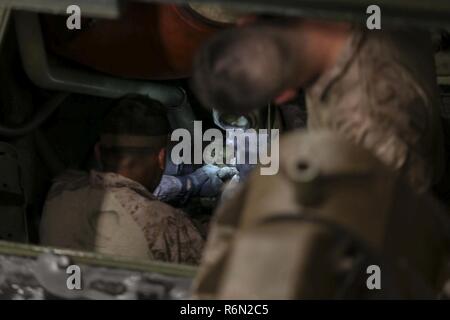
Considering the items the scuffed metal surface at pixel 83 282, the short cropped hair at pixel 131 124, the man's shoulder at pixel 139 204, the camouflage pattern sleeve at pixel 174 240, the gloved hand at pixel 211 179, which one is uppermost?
the short cropped hair at pixel 131 124

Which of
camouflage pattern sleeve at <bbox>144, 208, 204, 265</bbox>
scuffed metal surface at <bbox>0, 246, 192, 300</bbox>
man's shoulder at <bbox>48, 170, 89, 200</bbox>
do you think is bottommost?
scuffed metal surface at <bbox>0, 246, 192, 300</bbox>

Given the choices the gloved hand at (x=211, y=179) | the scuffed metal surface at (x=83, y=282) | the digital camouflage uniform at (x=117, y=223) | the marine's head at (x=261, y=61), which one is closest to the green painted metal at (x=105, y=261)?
the scuffed metal surface at (x=83, y=282)

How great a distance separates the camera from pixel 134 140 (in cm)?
196

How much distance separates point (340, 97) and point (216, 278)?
35cm

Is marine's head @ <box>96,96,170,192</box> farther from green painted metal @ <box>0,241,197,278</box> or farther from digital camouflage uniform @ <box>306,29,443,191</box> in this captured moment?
digital camouflage uniform @ <box>306,29,443,191</box>

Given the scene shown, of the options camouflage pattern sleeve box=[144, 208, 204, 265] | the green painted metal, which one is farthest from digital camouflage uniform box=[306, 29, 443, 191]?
camouflage pattern sleeve box=[144, 208, 204, 265]

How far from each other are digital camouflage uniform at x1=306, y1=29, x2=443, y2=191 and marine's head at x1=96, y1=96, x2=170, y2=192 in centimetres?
91

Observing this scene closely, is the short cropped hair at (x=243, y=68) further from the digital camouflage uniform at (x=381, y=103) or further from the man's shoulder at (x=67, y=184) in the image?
the man's shoulder at (x=67, y=184)

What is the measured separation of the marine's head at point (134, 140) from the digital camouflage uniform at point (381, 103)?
35.9 inches

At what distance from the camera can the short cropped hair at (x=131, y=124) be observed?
76.5 inches

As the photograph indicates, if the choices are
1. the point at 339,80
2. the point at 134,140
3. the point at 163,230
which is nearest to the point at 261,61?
the point at 339,80

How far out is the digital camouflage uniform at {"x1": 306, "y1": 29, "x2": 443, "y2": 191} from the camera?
1051 millimetres

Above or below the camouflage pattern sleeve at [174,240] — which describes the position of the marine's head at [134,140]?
above

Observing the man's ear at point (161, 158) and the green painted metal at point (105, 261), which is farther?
the man's ear at point (161, 158)
